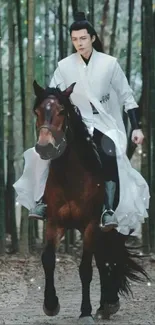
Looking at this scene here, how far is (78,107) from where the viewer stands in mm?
6434

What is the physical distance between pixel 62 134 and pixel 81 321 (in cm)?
118

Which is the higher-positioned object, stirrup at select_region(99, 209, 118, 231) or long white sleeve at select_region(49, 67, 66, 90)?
long white sleeve at select_region(49, 67, 66, 90)

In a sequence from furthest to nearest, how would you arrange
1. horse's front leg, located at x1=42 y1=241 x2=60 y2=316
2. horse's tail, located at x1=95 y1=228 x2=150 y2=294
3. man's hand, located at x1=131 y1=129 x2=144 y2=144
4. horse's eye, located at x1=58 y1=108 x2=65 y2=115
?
horse's tail, located at x1=95 y1=228 x2=150 y2=294, man's hand, located at x1=131 y1=129 x2=144 y2=144, horse's front leg, located at x1=42 y1=241 x2=60 y2=316, horse's eye, located at x1=58 y1=108 x2=65 y2=115

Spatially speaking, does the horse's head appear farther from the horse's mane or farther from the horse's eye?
the horse's mane

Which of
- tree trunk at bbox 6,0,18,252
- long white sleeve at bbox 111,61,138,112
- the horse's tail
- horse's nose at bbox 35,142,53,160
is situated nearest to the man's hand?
long white sleeve at bbox 111,61,138,112

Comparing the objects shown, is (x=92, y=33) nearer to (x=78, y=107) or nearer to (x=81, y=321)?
(x=78, y=107)

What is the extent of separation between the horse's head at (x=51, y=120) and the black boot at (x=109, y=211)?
0.48 m

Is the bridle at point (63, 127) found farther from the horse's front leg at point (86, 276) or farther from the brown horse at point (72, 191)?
the horse's front leg at point (86, 276)

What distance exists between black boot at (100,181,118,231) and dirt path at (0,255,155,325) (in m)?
0.65

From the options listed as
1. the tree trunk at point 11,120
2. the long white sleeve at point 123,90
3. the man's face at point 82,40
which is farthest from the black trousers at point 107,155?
the tree trunk at point 11,120

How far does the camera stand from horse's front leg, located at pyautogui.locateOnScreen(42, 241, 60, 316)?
20.3ft

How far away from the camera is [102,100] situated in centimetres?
648

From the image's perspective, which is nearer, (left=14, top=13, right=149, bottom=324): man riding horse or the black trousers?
(left=14, top=13, right=149, bottom=324): man riding horse

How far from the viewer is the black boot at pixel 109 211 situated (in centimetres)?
620
